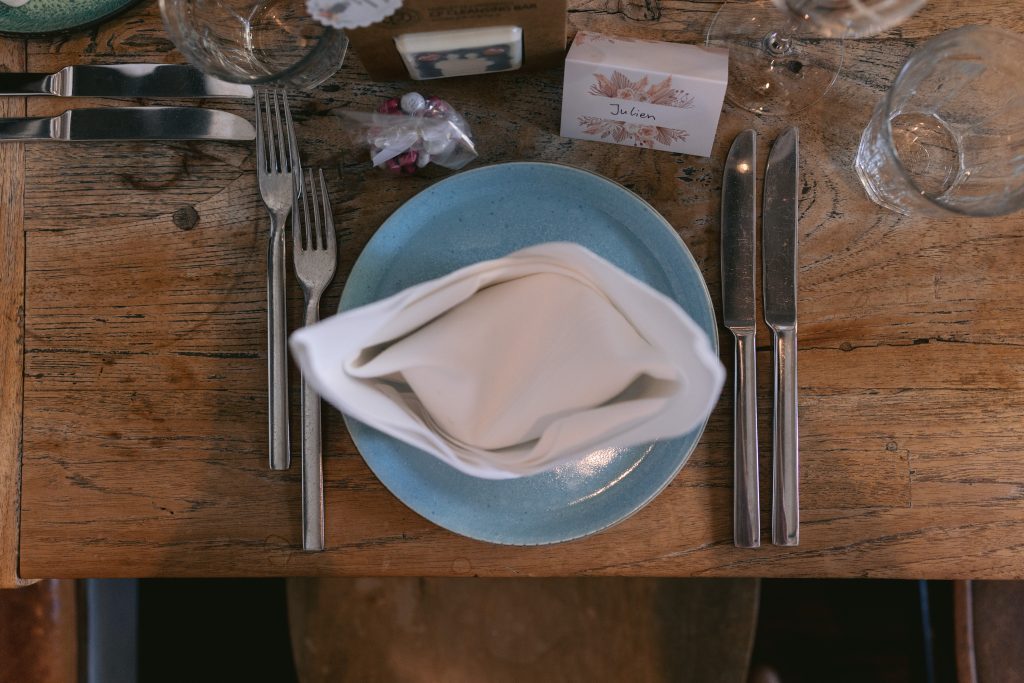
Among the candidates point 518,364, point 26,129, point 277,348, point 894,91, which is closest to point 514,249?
point 518,364

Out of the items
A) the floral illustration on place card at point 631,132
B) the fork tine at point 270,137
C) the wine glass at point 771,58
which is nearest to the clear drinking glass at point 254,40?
the fork tine at point 270,137

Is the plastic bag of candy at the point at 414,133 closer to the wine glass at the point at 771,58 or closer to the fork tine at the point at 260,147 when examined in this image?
the fork tine at the point at 260,147

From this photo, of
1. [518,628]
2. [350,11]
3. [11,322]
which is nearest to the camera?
[350,11]

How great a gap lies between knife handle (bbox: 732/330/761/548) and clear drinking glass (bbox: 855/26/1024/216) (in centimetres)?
20

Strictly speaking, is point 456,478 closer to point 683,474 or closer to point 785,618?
point 683,474

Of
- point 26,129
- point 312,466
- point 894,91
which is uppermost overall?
point 894,91

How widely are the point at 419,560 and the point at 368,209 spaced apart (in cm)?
34

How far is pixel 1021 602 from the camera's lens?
829 mm

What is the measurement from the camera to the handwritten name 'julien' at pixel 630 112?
2.07 ft

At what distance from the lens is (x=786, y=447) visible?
0.65 metres

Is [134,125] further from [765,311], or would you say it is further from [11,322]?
[765,311]

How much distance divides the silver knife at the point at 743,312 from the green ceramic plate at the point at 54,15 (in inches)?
23.9

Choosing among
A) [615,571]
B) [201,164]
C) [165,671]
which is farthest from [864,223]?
[165,671]

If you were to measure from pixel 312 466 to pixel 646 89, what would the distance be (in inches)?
17.7
